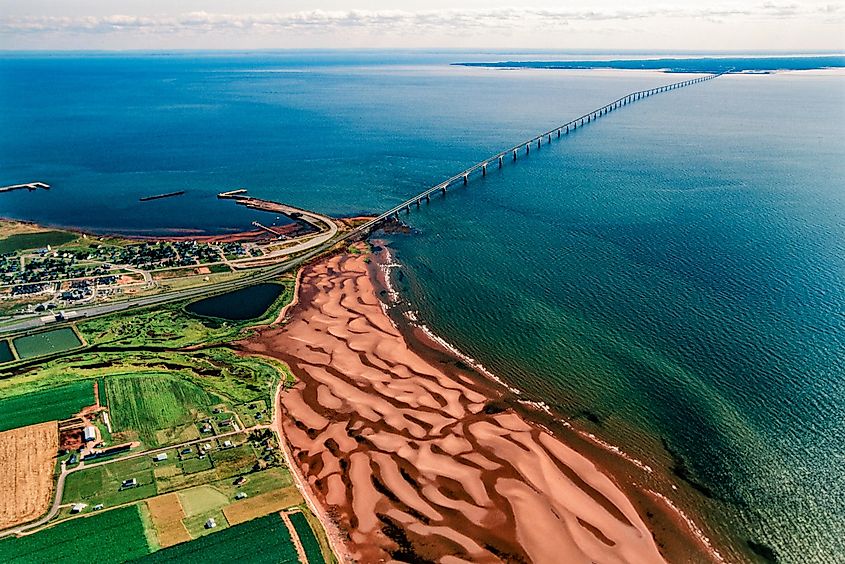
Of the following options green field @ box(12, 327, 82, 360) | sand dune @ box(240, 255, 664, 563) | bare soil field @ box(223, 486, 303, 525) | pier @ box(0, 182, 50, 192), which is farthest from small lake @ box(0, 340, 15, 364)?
pier @ box(0, 182, 50, 192)

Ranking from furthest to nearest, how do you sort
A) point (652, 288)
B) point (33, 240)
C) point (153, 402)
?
1. point (33, 240)
2. point (652, 288)
3. point (153, 402)

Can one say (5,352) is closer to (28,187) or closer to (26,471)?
(26,471)

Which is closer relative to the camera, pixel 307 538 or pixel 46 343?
pixel 307 538

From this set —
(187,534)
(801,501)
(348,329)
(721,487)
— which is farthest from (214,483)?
(801,501)

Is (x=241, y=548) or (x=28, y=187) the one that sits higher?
(x=28, y=187)

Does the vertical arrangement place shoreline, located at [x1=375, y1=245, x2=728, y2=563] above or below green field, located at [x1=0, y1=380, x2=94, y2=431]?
above

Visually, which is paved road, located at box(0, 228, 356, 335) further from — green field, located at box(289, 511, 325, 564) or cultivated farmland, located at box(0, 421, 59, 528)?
green field, located at box(289, 511, 325, 564)

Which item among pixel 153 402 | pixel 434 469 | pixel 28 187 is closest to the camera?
pixel 434 469

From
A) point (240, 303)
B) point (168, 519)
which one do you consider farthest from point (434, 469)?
point (240, 303)
